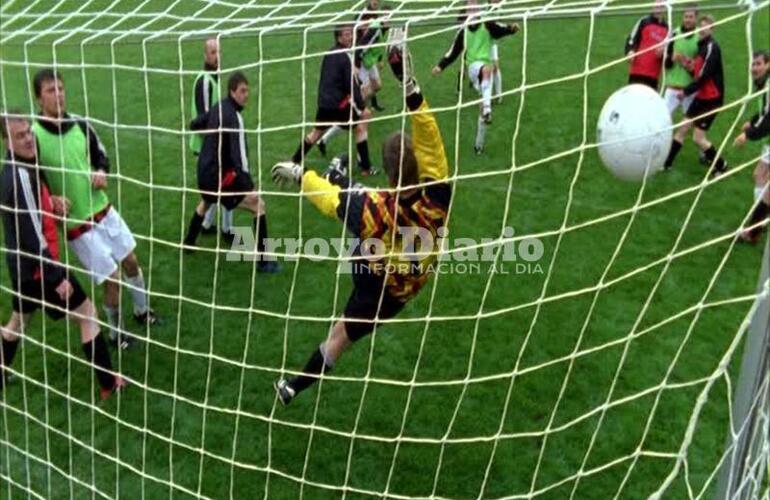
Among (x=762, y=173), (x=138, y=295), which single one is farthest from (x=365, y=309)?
(x=762, y=173)

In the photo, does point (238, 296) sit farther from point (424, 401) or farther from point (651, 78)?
point (651, 78)

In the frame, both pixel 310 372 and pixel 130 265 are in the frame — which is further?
pixel 130 265

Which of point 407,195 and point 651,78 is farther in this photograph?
point 651,78

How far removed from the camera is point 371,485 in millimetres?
4191

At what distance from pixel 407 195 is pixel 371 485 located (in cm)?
148

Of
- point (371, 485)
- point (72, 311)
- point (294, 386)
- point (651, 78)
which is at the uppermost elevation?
point (651, 78)

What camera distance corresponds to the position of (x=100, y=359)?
15.5 feet

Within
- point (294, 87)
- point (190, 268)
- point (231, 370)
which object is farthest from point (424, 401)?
point (294, 87)

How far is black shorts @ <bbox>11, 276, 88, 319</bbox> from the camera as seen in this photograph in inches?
177

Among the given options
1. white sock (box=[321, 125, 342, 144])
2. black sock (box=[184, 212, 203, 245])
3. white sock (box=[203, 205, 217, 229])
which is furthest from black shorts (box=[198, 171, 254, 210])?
white sock (box=[321, 125, 342, 144])

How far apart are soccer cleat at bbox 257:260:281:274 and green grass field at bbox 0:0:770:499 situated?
0.34 ft

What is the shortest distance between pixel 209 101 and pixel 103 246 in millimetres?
1621

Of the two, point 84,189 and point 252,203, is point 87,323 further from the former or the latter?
point 252,203

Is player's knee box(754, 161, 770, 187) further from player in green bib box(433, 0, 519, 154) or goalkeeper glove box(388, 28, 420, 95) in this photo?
goalkeeper glove box(388, 28, 420, 95)
